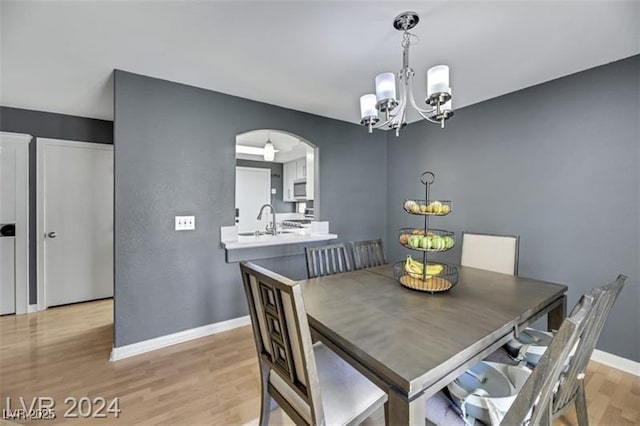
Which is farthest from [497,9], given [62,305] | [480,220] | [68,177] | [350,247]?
[62,305]

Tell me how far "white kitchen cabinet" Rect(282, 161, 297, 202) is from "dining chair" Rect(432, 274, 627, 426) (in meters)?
5.38

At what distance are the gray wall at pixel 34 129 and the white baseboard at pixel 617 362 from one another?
5.56 m

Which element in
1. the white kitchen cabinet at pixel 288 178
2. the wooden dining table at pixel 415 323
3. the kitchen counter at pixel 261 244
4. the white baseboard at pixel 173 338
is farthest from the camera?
the white kitchen cabinet at pixel 288 178

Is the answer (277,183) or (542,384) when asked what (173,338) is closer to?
(542,384)

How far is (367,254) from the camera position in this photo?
7.32 feet

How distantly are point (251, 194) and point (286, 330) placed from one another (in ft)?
17.5

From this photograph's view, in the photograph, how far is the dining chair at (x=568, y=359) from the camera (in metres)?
0.69

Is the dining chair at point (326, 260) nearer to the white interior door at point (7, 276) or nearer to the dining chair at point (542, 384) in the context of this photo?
the dining chair at point (542, 384)

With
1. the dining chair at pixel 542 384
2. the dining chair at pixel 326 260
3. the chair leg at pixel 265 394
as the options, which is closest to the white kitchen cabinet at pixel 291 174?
the dining chair at pixel 326 260

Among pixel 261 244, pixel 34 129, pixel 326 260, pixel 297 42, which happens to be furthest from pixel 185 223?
pixel 34 129

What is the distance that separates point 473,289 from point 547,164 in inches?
64.2

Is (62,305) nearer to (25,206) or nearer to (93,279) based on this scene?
(93,279)

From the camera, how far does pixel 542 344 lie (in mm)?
1412

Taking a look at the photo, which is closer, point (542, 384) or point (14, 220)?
point (542, 384)
